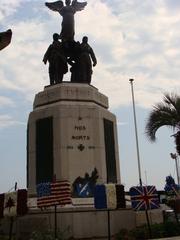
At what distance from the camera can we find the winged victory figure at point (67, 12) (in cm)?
2477

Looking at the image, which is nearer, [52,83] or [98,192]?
[98,192]

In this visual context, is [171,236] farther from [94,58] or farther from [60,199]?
[94,58]

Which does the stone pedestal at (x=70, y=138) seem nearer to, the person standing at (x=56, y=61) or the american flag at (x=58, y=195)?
the person standing at (x=56, y=61)

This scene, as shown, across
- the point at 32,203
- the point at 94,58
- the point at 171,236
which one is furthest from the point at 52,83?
the point at 171,236

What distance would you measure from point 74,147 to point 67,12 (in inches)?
328

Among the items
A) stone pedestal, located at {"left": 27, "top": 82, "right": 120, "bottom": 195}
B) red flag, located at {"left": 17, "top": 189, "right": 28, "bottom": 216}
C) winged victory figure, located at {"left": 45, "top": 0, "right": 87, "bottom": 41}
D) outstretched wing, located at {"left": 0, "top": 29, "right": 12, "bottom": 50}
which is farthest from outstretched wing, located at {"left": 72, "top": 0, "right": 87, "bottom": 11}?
outstretched wing, located at {"left": 0, "top": 29, "right": 12, "bottom": 50}

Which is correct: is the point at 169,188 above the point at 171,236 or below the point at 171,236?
above

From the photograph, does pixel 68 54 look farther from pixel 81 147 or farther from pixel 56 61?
pixel 81 147

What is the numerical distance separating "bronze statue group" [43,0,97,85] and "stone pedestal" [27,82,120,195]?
4.45ft

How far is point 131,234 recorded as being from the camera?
1766 cm

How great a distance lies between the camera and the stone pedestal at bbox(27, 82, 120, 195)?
A: 68.7 ft

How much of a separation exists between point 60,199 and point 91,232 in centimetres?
301

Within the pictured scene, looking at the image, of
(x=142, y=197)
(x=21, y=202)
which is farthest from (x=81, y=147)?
(x=21, y=202)

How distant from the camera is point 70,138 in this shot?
69.3 ft
